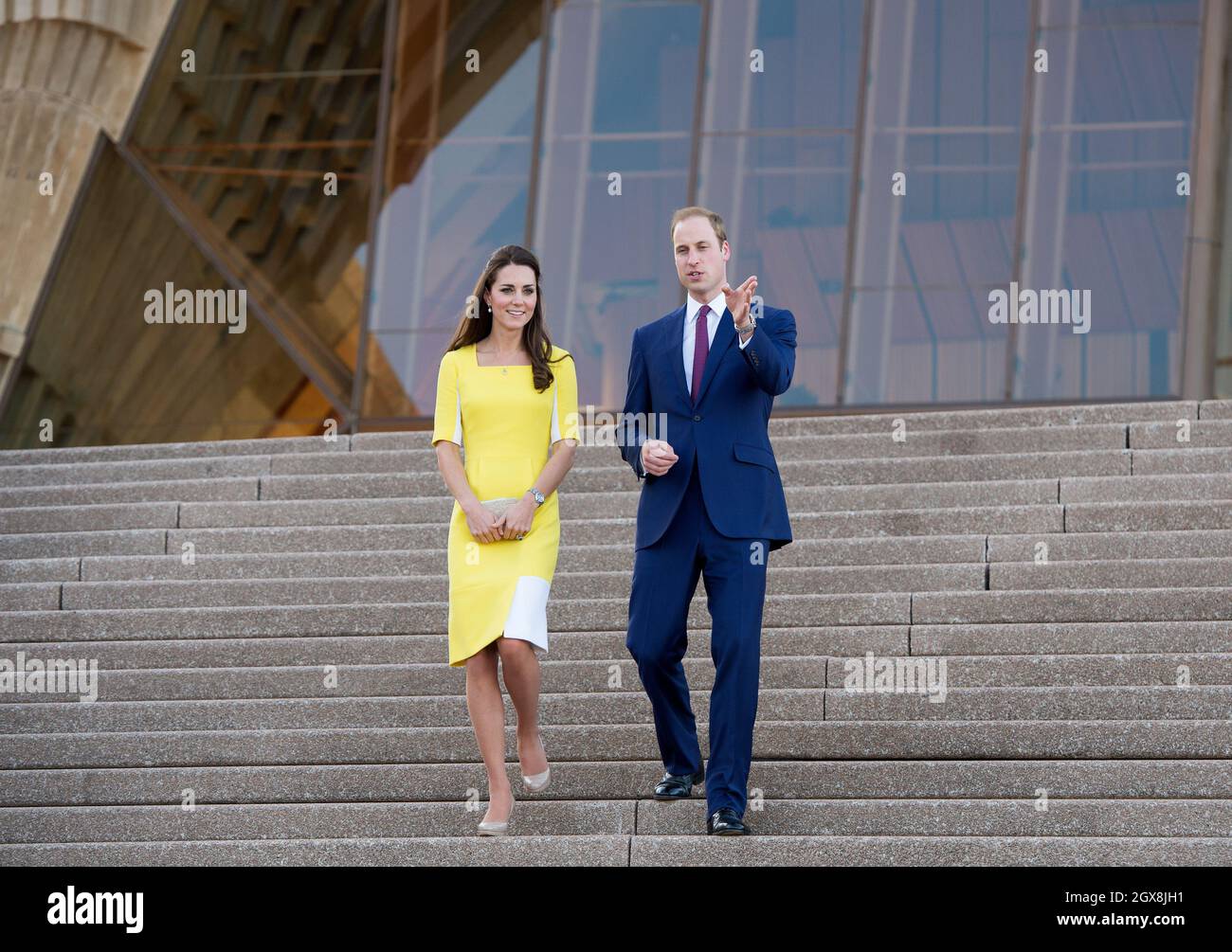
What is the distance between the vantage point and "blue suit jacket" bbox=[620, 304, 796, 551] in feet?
→ 20.2

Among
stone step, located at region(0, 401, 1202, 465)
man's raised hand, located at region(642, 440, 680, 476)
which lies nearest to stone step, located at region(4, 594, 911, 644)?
man's raised hand, located at region(642, 440, 680, 476)

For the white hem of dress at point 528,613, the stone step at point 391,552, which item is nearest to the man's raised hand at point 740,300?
the white hem of dress at point 528,613

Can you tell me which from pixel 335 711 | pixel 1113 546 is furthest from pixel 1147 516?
pixel 335 711

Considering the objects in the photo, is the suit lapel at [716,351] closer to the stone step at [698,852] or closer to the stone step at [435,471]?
the stone step at [698,852]

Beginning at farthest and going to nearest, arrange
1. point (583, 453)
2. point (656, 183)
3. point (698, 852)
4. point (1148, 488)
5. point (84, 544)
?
point (656, 183)
point (583, 453)
point (84, 544)
point (1148, 488)
point (698, 852)

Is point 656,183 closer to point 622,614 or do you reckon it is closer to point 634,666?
point 622,614

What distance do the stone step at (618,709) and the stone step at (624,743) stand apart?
0.44 ft

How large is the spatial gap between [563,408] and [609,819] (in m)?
1.45

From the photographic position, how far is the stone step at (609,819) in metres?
6.11

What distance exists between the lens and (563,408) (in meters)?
6.54

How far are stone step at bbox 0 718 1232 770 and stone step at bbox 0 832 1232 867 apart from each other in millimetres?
806

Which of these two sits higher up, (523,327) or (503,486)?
(523,327)

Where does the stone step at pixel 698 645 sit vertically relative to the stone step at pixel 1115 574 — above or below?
below
